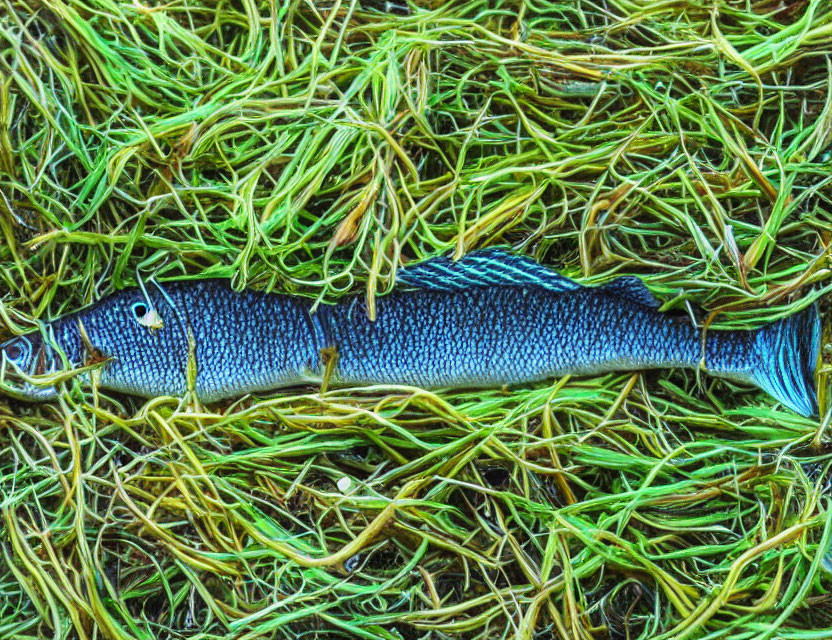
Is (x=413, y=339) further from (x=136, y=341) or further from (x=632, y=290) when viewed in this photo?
(x=136, y=341)

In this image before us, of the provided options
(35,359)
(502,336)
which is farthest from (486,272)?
(35,359)

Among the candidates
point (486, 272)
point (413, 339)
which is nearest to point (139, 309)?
point (413, 339)

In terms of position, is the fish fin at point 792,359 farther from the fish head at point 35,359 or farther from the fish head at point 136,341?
the fish head at point 35,359

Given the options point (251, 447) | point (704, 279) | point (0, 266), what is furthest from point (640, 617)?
point (0, 266)

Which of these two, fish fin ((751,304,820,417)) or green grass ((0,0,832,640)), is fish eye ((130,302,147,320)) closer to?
green grass ((0,0,832,640))

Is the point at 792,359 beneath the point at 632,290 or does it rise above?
beneath

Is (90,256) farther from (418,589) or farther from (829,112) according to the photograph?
(829,112)

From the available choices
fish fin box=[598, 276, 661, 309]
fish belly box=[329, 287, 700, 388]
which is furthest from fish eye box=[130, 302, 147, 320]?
fish fin box=[598, 276, 661, 309]
